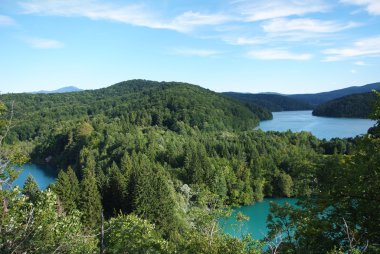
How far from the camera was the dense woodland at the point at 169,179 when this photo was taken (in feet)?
28.6

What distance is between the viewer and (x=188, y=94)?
121875mm

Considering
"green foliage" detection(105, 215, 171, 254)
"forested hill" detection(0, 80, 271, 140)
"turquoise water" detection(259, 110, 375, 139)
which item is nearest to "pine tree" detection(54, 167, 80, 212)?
"green foliage" detection(105, 215, 171, 254)

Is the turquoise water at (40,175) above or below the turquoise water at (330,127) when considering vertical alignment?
below

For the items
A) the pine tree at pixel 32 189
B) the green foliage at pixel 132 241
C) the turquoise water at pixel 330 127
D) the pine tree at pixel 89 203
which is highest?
the pine tree at pixel 32 189

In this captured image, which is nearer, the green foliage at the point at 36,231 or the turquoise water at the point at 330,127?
the green foliage at the point at 36,231

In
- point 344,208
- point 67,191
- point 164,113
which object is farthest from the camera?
point 164,113

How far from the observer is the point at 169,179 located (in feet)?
147

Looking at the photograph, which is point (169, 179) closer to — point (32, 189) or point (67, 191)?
point (67, 191)

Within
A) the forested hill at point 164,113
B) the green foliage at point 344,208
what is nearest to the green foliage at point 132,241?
the green foliage at point 344,208

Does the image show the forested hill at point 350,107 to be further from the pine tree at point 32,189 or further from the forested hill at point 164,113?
the pine tree at point 32,189

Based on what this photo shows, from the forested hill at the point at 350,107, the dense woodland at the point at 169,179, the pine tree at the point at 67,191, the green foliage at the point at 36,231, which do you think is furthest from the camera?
the forested hill at the point at 350,107

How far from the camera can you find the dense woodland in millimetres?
8727

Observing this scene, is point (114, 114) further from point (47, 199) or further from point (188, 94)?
point (47, 199)

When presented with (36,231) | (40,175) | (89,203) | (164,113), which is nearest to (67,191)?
(89,203)
